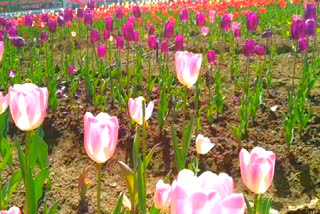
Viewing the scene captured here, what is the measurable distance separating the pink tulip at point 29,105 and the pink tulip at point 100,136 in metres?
0.15

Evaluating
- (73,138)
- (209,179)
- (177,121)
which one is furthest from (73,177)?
(209,179)

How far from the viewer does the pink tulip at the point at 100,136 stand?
1.39m

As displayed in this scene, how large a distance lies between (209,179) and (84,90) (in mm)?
3870

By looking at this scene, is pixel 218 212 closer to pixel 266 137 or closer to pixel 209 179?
pixel 209 179

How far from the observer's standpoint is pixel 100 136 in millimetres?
1396

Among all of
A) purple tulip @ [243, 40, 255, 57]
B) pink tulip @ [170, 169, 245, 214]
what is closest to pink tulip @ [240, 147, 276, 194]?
pink tulip @ [170, 169, 245, 214]

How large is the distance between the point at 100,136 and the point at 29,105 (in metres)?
0.23

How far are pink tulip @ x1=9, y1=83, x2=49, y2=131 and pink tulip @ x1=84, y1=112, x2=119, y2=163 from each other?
0.49 ft

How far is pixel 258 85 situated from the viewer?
3906 mm

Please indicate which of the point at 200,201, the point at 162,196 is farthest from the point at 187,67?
the point at 200,201

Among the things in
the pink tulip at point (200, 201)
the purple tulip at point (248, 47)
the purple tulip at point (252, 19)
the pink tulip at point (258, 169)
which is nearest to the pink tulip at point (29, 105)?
the pink tulip at point (258, 169)

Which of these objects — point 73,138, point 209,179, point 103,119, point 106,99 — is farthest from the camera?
point 106,99

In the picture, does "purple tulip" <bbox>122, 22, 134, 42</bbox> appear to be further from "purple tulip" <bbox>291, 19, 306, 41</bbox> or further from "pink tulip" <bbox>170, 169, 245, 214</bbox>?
"pink tulip" <bbox>170, 169, 245, 214</bbox>

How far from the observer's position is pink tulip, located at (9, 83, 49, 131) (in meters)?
1.46
